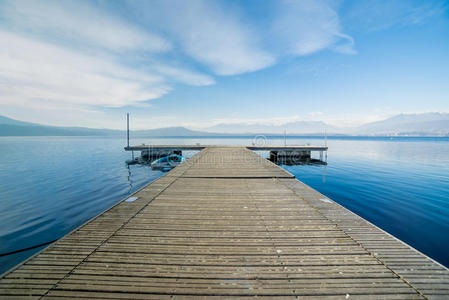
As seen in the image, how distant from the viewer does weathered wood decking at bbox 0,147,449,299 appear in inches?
92.9

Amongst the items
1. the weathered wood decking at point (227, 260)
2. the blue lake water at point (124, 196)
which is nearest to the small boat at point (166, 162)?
the blue lake water at point (124, 196)

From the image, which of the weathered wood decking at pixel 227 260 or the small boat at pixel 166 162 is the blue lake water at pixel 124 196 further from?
the weathered wood decking at pixel 227 260

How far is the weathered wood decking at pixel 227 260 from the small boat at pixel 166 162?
1556cm

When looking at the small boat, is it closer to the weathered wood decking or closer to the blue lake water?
the blue lake water

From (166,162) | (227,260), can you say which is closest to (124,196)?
(227,260)

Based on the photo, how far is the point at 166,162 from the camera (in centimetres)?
2189

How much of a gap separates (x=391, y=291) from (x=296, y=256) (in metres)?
1.24

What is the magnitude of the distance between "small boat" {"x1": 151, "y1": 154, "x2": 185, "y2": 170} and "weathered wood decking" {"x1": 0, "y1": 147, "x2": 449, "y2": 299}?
613 inches

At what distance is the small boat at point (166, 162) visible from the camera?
1970 centimetres

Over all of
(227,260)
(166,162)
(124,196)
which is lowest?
(124,196)

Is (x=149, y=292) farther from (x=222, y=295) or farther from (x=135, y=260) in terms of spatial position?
(x=222, y=295)

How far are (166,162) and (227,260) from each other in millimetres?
20456

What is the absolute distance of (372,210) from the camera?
9031mm

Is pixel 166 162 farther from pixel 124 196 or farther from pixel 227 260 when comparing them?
pixel 227 260
